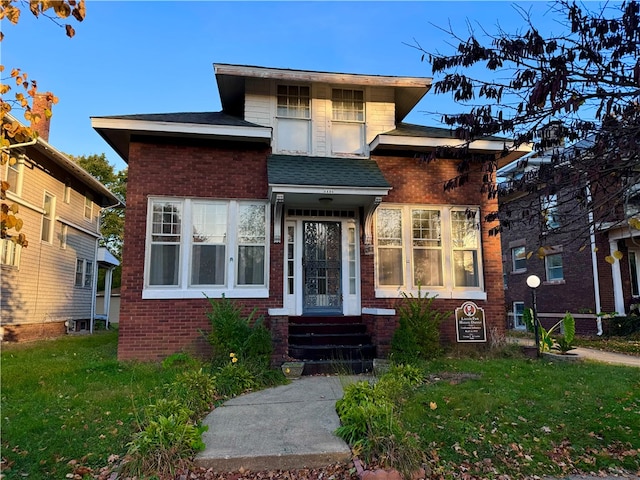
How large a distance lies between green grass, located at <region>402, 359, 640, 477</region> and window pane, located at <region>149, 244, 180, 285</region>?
521cm

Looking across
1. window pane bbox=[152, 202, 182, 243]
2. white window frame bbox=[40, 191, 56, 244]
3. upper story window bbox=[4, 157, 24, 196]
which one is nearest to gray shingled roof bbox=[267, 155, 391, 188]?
window pane bbox=[152, 202, 182, 243]

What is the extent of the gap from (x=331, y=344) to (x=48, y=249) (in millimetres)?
11796

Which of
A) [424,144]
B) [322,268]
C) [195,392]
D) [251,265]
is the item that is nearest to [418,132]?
[424,144]

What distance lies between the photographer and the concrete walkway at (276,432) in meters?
4.05

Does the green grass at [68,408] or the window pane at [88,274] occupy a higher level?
the window pane at [88,274]

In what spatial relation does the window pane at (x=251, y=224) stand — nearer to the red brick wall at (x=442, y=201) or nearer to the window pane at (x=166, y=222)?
the window pane at (x=166, y=222)

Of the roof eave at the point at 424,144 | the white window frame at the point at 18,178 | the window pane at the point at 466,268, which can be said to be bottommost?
the window pane at the point at 466,268

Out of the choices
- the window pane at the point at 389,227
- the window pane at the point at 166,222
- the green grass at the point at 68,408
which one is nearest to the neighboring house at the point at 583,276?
the window pane at the point at 389,227

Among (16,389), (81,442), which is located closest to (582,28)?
(81,442)

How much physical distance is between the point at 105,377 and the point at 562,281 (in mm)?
17124

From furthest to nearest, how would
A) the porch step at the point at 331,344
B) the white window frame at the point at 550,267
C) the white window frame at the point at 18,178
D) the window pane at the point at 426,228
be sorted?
the white window frame at the point at 550,267 → the white window frame at the point at 18,178 → the window pane at the point at 426,228 → the porch step at the point at 331,344

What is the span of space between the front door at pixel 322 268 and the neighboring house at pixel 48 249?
772cm

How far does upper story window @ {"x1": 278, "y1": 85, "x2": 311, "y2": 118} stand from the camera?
31.7ft

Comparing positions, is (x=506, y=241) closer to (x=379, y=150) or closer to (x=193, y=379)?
(x=379, y=150)
